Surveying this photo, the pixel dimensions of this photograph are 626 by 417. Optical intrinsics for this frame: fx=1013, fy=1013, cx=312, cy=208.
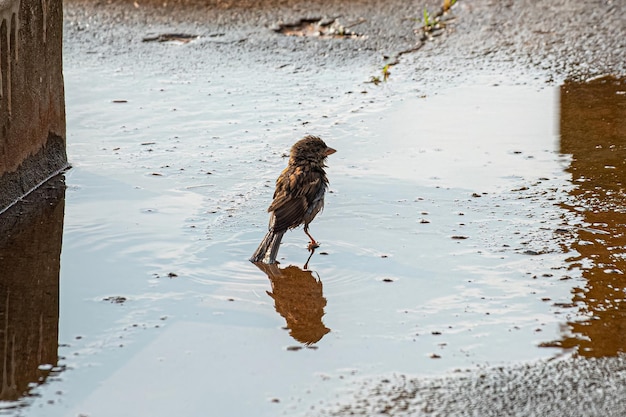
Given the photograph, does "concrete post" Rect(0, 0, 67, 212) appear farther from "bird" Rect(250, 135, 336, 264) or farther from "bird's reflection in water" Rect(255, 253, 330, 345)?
"bird's reflection in water" Rect(255, 253, 330, 345)

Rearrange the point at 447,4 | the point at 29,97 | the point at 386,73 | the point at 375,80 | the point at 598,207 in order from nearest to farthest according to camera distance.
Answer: the point at 598,207, the point at 29,97, the point at 375,80, the point at 386,73, the point at 447,4

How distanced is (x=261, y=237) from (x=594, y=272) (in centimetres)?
175

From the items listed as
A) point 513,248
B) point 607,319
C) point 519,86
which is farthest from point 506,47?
point 607,319

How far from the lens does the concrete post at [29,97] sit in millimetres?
5828

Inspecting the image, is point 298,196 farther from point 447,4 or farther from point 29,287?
point 447,4

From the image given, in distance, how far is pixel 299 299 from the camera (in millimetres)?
4797

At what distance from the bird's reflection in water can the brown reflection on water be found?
102cm

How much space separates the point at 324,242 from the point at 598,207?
1611mm

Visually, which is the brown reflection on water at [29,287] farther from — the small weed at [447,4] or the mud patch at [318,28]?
the small weed at [447,4]

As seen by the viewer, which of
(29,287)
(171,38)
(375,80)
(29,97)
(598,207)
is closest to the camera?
(29,287)

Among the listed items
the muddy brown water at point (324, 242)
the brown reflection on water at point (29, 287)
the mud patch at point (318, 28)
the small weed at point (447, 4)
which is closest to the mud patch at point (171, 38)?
the mud patch at point (318, 28)

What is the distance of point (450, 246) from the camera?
17.4 feet

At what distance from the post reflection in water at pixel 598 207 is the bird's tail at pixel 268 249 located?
1.49 meters

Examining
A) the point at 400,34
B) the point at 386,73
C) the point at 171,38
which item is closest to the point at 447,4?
the point at 400,34
